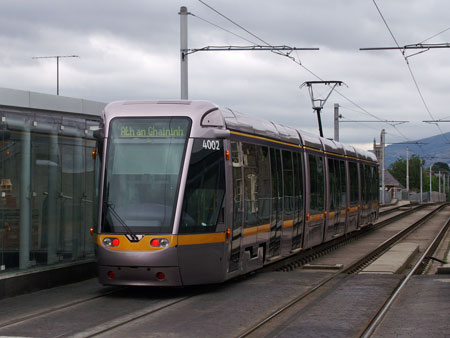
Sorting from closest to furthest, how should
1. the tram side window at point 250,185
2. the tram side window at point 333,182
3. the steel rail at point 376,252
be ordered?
the tram side window at point 250,185 < the steel rail at point 376,252 < the tram side window at point 333,182

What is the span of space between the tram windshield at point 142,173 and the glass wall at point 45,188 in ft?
2.78

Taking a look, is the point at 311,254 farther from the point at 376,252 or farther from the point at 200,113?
the point at 200,113

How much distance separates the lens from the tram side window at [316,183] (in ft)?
65.5

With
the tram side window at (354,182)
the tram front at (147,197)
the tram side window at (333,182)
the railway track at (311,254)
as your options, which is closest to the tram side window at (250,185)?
the tram front at (147,197)

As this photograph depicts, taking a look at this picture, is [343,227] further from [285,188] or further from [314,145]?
[285,188]

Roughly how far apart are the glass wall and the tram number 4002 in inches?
75.6

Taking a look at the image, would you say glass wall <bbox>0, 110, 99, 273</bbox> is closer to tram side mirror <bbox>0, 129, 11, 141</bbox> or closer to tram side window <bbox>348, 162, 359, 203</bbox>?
tram side mirror <bbox>0, 129, 11, 141</bbox>

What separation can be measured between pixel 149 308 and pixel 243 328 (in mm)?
2116

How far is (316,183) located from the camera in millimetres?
20547

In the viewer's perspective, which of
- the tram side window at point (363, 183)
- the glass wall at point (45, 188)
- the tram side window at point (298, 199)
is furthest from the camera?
the tram side window at point (363, 183)

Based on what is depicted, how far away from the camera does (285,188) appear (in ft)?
55.6

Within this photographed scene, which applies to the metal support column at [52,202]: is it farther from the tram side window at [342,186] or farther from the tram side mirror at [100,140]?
the tram side window at [342,186]

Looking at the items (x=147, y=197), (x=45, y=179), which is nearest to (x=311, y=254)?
(x=45, y=179)

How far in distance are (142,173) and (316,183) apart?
8.74m
